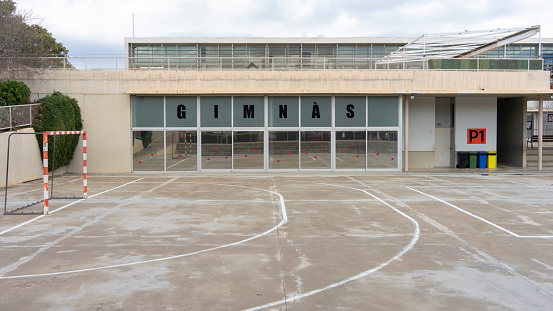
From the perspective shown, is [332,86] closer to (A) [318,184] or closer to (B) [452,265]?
(A) [318,184]

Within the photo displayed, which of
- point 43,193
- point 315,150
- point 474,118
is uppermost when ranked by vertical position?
point 474,118

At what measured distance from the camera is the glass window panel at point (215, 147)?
2484 centimetres

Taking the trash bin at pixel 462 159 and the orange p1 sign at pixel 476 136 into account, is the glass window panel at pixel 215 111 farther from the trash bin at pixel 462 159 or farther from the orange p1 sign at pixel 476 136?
the orange p1 sign at pixel 476 136

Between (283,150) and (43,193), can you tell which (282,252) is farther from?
(283,150)

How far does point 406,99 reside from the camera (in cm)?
2522

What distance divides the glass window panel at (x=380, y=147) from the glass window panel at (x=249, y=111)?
6.03 metres

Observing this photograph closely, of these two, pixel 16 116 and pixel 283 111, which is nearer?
pixel 16 116

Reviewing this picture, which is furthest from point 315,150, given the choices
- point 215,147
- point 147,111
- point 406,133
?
point 147,111

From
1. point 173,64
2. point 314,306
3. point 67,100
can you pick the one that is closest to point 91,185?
point 67,100

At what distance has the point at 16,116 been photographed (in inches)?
806

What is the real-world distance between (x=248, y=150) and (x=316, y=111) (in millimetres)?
4281

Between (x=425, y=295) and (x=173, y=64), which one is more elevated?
(x=173, y=64)

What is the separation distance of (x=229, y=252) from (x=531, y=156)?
27.7 m

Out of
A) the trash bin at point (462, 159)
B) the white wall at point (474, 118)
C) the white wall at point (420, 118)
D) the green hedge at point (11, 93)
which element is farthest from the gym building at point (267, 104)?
the trash bin at point (462, 159)
